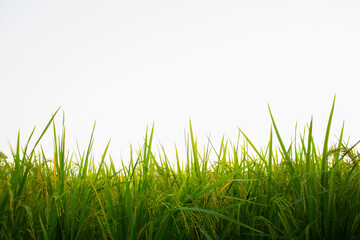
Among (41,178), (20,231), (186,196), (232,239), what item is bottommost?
(232,239)

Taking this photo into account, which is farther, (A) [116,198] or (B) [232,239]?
(A) [116,198]

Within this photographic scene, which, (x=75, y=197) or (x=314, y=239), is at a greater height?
(x=75, y=197)

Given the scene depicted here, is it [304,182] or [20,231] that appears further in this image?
[304,182]

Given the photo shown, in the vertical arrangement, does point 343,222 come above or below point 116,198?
below

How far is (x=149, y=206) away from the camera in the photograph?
1.73 meters

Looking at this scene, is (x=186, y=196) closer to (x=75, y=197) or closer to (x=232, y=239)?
(x=232, y=239)

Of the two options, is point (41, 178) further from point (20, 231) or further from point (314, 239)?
point (314, 239)

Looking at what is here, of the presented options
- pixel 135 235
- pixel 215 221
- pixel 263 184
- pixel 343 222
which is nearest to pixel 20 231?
pixel 135 235

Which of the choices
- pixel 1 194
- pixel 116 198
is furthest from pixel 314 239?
pixel 1 194

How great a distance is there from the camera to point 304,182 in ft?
5.53

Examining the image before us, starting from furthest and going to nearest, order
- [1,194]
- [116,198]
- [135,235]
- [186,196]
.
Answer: [116,198], [186,196], [135,235], [1,194]

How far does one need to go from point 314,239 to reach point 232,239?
1.46 ft

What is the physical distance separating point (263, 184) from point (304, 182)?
0.31 m

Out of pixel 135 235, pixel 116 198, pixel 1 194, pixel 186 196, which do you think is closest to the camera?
pixel 1 194
